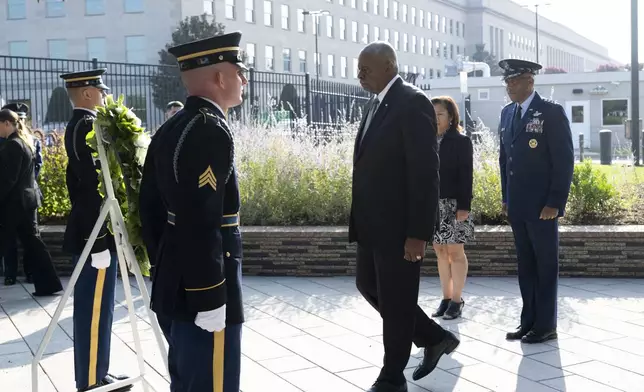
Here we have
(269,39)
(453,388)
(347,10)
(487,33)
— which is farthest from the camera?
(487,33)

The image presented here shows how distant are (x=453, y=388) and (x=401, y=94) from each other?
196 centimetres

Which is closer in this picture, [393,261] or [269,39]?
[393,261]

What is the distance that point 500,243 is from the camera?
29.9ft

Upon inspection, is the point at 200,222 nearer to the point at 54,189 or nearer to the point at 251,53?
the point at 54,189

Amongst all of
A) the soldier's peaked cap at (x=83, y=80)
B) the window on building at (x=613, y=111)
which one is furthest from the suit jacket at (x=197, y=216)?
the window on building at (x=613, y=111)

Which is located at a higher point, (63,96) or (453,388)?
(63,96)

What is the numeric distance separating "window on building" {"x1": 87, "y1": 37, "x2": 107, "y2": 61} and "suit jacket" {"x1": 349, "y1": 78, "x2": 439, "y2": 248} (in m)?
59.2

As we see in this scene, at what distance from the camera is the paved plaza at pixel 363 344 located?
18.0 ft

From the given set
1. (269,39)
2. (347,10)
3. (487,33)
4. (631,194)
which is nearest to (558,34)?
(487,33)

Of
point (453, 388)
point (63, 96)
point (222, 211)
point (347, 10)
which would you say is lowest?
point (453, 388)

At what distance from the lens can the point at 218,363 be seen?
11.3 feet

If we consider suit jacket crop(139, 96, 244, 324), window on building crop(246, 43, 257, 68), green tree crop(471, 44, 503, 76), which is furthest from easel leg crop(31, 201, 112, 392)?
green tree crop(471, 44, 503, 76)

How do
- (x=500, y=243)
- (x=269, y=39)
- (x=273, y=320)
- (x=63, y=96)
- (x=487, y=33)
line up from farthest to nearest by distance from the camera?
(x=487, y=33)
(x=269, y=39)
(x=63, y=96)
(x=500, y=243)
(x=273, y=320)

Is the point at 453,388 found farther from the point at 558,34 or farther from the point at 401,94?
the point at 558,34
